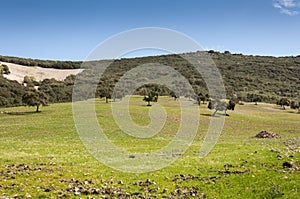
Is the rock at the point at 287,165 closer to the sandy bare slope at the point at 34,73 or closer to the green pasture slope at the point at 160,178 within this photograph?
the green pasture slope at the point at 160,178

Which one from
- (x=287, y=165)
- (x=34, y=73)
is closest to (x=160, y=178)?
(x=287, y=165)

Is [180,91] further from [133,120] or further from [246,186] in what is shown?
[246,186]

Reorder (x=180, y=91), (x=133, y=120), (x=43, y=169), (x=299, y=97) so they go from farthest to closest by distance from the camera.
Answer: (x=299, y=97), (x=180, y=91), (x=133, y=120), (x=43, y=169)

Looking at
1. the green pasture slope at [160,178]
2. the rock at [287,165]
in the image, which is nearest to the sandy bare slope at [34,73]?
the green pasture slope at [160,178]

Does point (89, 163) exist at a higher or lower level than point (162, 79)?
lower

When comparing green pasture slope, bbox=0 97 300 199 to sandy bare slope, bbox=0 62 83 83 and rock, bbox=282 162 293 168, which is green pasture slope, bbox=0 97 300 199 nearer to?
rock, bbox=282 162 293 168

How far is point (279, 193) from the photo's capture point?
14.8 m

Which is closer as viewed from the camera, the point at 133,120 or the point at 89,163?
the point at 89,163

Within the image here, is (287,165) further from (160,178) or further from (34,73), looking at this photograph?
(34,73)

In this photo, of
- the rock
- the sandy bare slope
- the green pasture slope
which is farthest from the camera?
the sandy bare slope

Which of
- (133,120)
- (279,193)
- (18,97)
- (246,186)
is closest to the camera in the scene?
(279,193)

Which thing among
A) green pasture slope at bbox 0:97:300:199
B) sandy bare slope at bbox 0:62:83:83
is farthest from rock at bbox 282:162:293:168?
sandy bare slope at bbox 0:62:83:83

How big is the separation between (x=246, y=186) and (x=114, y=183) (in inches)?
259

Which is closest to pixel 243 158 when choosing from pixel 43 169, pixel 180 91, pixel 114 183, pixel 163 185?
pixel 163 185
